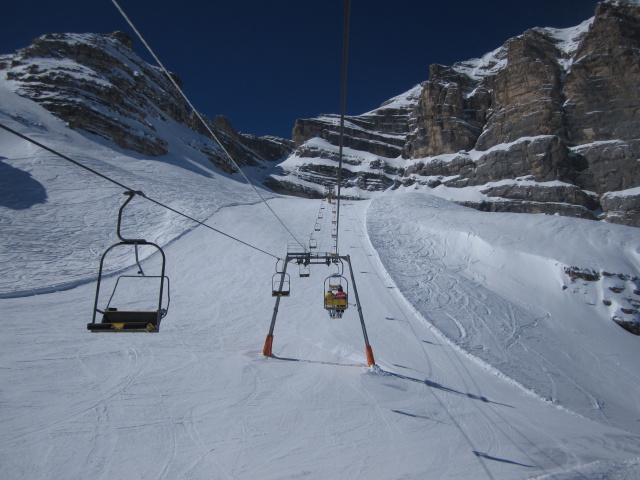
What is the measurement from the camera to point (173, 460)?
248 inches

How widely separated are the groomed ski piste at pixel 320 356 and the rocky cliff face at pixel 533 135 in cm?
5904

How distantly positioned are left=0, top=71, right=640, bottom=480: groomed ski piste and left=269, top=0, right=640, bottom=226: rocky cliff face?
59.0 m

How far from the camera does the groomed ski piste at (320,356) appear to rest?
6.73 metres

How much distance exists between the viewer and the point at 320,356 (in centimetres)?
1209

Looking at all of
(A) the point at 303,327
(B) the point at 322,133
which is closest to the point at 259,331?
(A) the point at 303,327

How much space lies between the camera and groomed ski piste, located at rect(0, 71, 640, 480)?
6727 mm

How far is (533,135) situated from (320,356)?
298 ft

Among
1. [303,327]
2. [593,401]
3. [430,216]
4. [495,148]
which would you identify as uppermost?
[495,148]

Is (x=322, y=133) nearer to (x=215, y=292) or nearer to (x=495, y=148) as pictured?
(x=495, y=148)

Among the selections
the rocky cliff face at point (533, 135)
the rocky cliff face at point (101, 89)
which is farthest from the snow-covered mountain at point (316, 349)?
the rocky cliff face at point (533, 135)

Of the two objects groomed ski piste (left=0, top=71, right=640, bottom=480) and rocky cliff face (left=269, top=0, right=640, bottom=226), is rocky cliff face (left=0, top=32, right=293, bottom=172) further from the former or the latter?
rocky cliff face (left=269, top=0, right=640, bottom=226)

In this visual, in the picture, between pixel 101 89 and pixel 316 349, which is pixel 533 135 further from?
pixel 316 349

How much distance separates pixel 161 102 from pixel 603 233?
281ft

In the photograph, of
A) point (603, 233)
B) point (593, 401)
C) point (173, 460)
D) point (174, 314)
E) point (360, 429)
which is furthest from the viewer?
point (603, 233)
